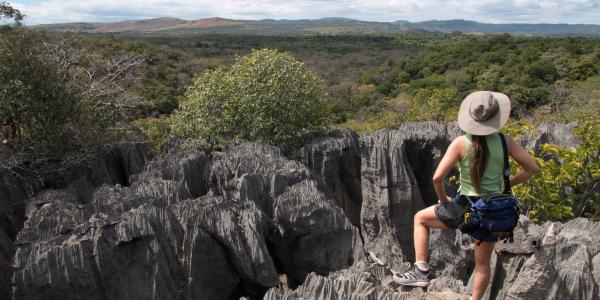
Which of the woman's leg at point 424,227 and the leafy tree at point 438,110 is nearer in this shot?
the woman's leg at point 424,227

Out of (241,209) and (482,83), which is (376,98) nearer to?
(482,83)

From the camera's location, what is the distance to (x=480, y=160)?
141 inches

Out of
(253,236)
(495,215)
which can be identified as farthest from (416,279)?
(253,236)

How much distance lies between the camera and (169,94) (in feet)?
Result: 99.6

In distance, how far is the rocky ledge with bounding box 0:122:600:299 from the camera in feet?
12.8

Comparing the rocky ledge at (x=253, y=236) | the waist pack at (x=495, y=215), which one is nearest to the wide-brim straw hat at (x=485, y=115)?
the waist pack at (x=495, y=215)

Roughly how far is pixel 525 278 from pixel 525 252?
321 mm

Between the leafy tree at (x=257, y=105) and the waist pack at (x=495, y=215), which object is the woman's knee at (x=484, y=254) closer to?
the waist pack at (x=495, y=215)

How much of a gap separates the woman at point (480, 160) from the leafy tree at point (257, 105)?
6.68 m

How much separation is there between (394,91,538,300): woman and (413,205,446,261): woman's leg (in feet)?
0.04

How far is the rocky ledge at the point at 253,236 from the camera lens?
3.90 meters

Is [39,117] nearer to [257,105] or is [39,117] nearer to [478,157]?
[257,105]

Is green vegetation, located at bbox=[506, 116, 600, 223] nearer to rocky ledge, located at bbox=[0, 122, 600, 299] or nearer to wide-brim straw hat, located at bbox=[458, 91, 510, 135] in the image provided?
rocky ledge, located at bbox=[0, 122, 600, 299]

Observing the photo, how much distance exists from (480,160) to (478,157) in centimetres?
3
